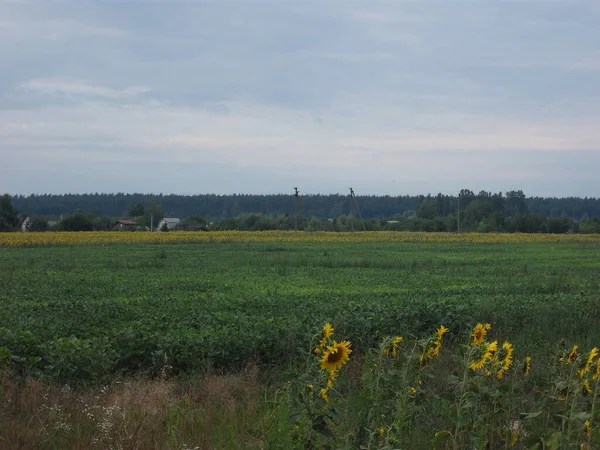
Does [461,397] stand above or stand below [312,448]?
above

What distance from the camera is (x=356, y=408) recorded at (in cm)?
519

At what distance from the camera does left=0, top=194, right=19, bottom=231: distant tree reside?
268ft

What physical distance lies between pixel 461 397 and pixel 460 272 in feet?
75.6

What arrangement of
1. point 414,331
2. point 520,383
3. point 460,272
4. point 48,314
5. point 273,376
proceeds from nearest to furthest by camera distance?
point 520,383 → point 273,376 → point 414,331 → point 48,314 → point 460,272

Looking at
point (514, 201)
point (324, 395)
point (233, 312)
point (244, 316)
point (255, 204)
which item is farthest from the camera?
point (255, 204)

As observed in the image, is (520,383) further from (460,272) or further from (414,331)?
(460,272)

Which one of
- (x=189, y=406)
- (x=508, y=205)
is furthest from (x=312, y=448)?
(x=508, y=205)

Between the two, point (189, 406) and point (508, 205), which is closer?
point (189, 406)

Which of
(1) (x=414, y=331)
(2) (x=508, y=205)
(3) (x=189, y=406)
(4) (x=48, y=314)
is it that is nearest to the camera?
(3) (x=189, y=406)

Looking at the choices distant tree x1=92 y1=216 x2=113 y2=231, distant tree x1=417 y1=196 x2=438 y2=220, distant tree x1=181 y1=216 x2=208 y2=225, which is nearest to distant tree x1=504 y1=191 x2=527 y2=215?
distant tree x1=417 y1=196 x2=438 y2=220

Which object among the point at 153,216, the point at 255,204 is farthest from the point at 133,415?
the point at 255,204

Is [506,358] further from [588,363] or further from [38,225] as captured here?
[38,225]

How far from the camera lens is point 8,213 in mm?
82938

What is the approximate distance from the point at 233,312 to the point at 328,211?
160 metres
